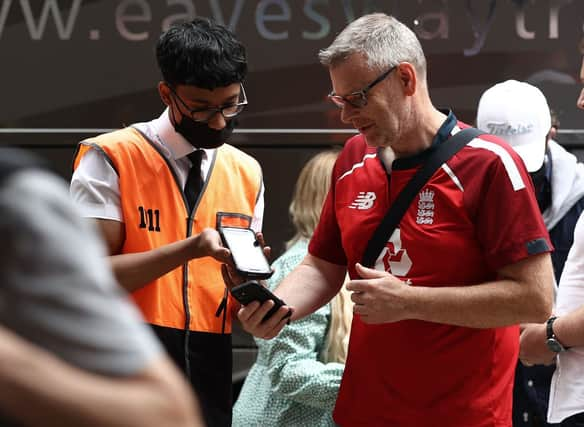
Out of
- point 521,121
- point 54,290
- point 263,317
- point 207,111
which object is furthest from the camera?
point 521,121

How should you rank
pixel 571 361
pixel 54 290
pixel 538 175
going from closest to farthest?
pixel 54 290, pixel 571 361, pixel 538 175

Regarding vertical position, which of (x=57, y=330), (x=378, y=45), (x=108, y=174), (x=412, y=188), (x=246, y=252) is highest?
(x=57, y=330)

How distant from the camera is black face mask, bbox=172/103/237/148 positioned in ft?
11.1

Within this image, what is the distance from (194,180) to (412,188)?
713 millimetres

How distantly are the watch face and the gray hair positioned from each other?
0.93 metres

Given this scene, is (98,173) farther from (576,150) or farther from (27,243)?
(576,150)

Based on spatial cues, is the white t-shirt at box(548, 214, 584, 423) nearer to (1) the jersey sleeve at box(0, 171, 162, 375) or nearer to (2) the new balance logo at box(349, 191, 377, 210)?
(2) the new balance logo at box(349, 191, 377, 210)

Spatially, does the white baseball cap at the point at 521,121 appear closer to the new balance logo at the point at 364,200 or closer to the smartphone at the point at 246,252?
the new balance logo at the point at 364,200

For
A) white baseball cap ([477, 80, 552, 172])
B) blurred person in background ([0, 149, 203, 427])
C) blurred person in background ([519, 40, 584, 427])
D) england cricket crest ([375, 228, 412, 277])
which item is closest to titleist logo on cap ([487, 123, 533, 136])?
white baseball cap ([477, 80, 552, 172])

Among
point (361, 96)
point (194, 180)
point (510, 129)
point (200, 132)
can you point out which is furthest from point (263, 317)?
point (510, 129)

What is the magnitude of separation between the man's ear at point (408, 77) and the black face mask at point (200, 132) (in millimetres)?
572

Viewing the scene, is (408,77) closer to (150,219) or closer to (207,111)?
(207,111)

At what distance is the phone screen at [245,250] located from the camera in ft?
10.2

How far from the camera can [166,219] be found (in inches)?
132
